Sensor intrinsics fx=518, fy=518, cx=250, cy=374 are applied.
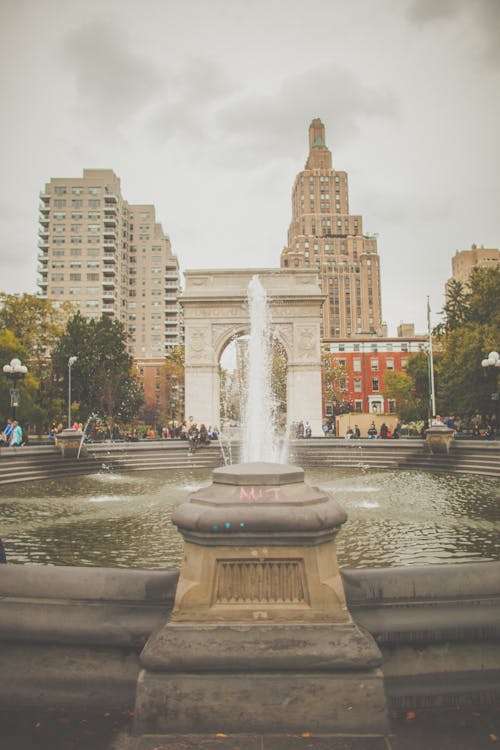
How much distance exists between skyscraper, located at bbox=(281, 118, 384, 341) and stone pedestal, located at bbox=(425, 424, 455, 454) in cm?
9195

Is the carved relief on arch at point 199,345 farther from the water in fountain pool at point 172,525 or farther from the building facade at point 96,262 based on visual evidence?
the building facade at point 96,262

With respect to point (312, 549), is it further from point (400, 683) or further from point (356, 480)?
point (356, 480)

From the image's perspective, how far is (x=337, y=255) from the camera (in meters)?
115

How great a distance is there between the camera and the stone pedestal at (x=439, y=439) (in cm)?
1862

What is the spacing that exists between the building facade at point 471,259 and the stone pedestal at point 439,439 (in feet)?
341

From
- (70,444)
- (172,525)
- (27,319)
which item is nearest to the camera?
(172,525)

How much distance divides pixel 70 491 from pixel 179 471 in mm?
5846

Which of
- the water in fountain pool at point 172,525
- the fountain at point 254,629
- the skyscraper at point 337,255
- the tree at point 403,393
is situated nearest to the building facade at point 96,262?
the tree at point 403,393

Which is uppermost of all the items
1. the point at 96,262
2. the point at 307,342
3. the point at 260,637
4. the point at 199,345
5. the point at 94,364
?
the point at 96,262

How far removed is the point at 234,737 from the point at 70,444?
17866mm

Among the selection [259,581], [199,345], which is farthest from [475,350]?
[259,581]

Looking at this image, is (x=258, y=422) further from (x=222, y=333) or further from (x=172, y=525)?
(x=222, y=333)

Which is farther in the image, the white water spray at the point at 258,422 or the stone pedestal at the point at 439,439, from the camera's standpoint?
the stone pedestal at the point at 439,439

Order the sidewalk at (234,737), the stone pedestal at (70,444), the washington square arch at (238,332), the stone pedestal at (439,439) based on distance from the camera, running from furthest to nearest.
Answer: the washington square arch at (238,332), the stone pedestal at (70,444), the stone pedestal at (439,439), the sidewalk at (234,737)
